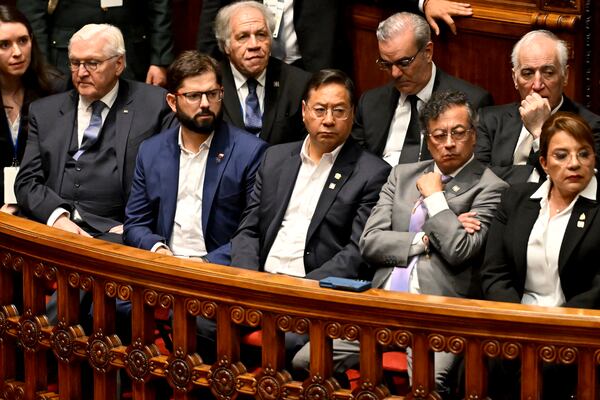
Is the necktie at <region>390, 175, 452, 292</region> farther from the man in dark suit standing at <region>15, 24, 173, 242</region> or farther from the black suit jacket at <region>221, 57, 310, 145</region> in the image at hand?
the man in dark suit standing at <region>15, 24, 173, 242</region>

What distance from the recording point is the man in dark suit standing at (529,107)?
12.5ft

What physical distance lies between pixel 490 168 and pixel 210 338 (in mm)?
976

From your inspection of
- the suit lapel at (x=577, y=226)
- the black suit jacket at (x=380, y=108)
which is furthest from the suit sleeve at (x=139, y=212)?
the suit lapel at (x=577, y=226)

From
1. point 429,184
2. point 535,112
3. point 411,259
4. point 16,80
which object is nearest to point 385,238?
point 411,259

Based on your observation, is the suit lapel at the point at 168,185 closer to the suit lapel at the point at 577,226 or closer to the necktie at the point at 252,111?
the necktie at the point at 252,111

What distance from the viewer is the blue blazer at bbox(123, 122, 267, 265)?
404cm

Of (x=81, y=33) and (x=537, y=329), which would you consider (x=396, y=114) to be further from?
(x=537, y=329)

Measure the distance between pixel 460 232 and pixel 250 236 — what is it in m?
0.78

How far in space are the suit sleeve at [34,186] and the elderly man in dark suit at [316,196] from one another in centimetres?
70

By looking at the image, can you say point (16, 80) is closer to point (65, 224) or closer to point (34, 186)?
point (34, 186)

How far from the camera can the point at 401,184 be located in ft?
12.1

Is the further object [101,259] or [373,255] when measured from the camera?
[373,255]

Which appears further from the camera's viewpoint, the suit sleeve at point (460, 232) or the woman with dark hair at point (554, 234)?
the suit sleeve at point (460, 232)

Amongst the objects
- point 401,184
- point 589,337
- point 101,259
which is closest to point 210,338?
point 101,259
